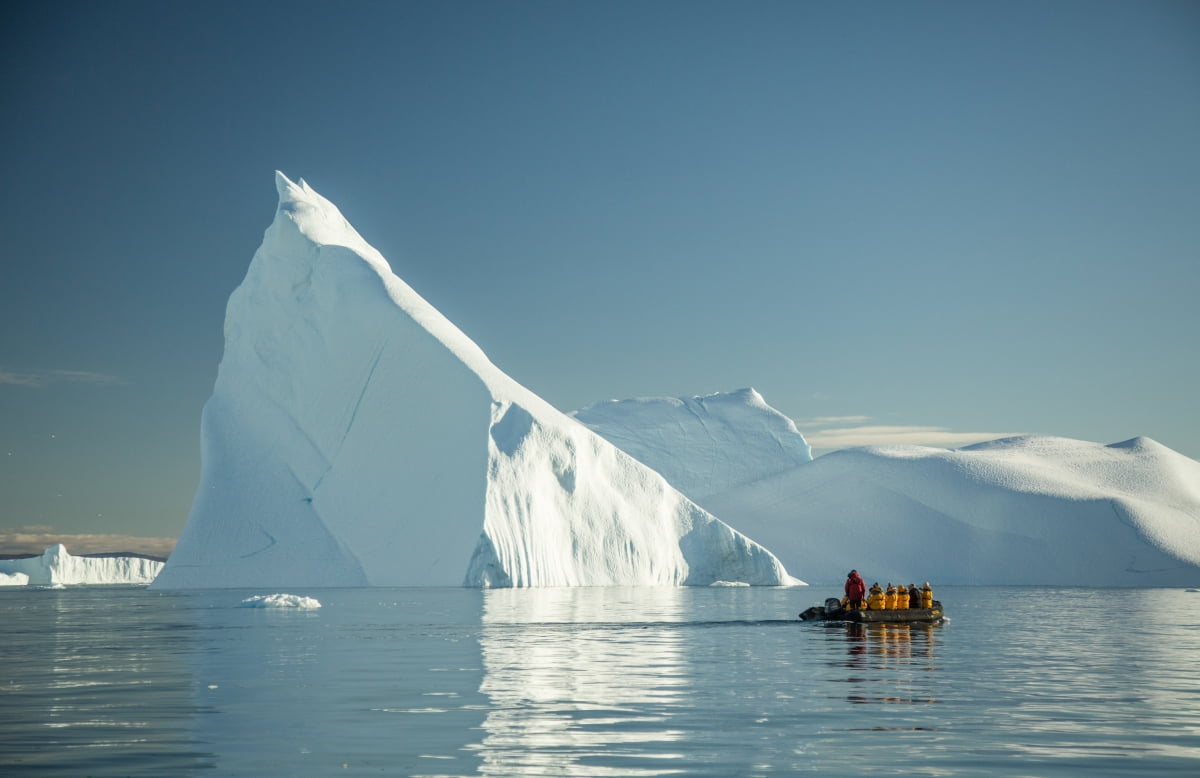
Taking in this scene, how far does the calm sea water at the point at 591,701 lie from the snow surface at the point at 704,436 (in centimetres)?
7733

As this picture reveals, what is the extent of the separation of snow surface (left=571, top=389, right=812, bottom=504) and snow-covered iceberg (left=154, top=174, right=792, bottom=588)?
43.4 m

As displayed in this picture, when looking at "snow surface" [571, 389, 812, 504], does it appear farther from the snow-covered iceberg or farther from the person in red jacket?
the person in red jacket

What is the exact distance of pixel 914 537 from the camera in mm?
79938

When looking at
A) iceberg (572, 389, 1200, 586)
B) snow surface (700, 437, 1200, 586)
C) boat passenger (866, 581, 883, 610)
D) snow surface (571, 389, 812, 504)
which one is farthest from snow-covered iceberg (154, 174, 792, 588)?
snow surface (571, 389, 812, 504)

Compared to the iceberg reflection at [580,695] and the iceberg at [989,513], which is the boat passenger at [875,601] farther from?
the iceberg at [989,513]

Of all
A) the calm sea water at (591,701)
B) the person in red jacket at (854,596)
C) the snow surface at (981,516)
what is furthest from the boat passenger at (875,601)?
the snow surface at (981,516)

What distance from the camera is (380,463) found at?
4925 cm

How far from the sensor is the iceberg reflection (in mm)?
8422

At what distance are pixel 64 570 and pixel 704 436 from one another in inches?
2099

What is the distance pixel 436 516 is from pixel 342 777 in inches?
1546

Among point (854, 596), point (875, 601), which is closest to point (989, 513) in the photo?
point (875, 601)

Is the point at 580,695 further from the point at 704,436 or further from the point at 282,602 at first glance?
the point at 704,436

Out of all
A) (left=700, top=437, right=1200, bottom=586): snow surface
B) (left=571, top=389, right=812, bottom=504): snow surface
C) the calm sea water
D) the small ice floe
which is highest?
(left=571, top=389, right=812, bottom=504): snow surface

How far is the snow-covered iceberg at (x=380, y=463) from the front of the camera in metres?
46.8
